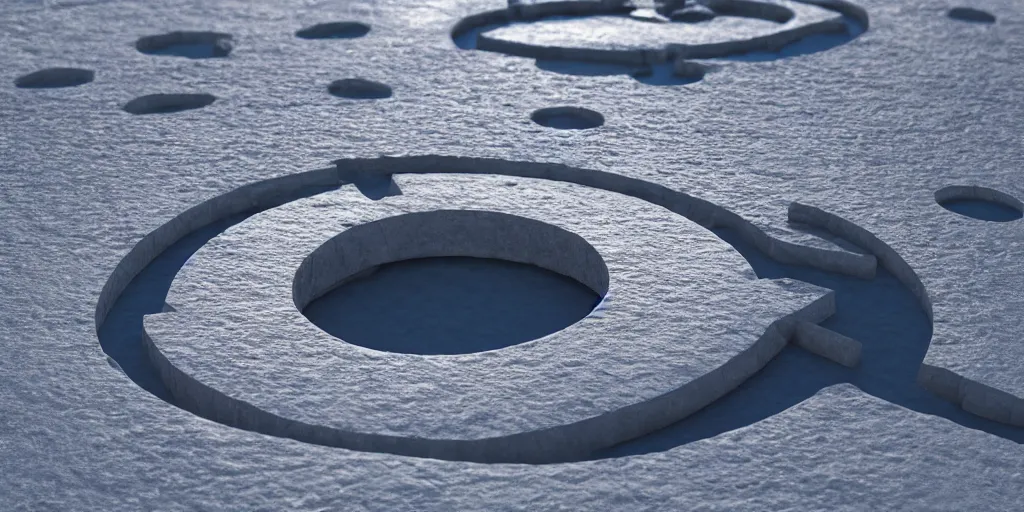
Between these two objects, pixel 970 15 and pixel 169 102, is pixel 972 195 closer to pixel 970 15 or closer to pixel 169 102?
pixel 970 15

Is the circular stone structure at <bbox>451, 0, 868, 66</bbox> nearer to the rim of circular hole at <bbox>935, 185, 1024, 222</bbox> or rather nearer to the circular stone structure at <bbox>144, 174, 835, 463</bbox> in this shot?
the circular stone structure at <bbox>144, 174, 835, 463</bbox>

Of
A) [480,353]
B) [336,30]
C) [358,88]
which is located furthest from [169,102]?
[480,353]

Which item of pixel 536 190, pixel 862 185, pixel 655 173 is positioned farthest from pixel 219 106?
pixel 862 185

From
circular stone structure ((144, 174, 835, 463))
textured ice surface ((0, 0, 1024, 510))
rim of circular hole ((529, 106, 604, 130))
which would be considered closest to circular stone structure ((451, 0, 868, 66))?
textured ice surface ((0, 0, 1024, 510))

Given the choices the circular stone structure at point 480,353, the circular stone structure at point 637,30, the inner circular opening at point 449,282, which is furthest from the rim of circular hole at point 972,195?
the circular stone structure at point 637,30

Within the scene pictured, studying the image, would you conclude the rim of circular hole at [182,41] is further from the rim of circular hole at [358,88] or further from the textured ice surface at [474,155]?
the rim of circular hole at [358,88]

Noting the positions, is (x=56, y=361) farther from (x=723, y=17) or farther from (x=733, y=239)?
(x=723, y=17)
